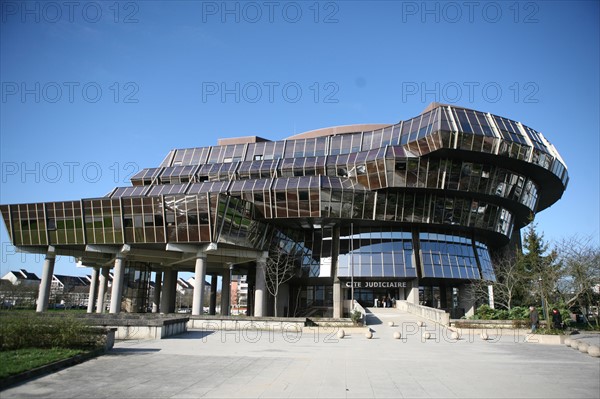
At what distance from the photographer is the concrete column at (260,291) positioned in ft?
153

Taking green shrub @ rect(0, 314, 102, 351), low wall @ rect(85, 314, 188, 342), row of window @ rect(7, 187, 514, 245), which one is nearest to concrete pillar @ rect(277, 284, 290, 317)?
row of window @ rect(7, 187, 514, 245)

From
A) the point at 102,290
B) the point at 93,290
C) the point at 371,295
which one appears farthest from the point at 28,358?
the point at 371,295

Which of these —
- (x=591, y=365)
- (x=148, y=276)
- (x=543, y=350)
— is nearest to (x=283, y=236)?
(x=148, y=276)

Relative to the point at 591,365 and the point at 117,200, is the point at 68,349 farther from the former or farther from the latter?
the point at 117,200

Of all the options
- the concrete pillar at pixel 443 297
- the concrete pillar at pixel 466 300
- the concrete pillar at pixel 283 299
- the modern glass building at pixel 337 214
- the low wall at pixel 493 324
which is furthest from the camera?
the concrete pillar at pixel 283 299

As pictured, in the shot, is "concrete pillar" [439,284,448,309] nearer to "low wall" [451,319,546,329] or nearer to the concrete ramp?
the concrete ramp

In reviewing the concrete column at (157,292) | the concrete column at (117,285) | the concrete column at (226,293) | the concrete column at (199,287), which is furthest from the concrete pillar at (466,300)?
the concrete column at (157,292)

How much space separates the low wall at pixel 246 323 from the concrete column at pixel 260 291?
15.1 m

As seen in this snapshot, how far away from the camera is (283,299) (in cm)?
5772

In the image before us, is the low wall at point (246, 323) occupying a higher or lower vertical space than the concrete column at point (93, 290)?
lower

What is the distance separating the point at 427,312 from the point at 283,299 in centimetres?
2311

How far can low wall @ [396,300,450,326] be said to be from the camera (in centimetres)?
3425

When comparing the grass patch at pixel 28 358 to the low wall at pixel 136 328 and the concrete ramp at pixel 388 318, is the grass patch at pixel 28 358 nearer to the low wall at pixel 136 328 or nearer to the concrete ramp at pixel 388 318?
the low wall at pixel 136 328

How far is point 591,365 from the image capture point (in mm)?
15086
